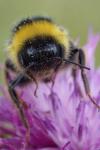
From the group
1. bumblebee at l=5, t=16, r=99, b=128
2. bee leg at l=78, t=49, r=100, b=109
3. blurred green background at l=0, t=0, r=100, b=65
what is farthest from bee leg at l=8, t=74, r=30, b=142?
blurred green background at l=0, t=0, r=100, b=65

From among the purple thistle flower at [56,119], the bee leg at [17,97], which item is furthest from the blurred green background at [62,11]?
the bee leg at [17,97]

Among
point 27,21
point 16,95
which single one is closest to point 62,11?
point 27,21

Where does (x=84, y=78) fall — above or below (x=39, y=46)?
below

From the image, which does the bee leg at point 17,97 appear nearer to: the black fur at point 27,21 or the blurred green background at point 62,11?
the black fur at point 27,21

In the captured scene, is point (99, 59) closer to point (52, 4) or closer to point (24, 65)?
point (52, 4)

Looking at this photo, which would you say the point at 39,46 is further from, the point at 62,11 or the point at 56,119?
the point at 62,11

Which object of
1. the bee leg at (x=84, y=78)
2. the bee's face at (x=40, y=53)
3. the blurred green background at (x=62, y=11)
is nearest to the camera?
the bee's face at (x=40, y=53)

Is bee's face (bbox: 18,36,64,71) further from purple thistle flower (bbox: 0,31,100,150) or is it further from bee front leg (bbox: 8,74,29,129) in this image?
purple thistle flower (bbox: 0,31,100,150)
